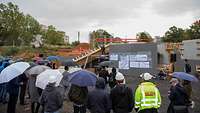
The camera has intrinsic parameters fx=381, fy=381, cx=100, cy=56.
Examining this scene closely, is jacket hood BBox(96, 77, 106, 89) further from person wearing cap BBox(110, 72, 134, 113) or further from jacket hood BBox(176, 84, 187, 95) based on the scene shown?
jacket hood BBox(176, 84, 187, 95)

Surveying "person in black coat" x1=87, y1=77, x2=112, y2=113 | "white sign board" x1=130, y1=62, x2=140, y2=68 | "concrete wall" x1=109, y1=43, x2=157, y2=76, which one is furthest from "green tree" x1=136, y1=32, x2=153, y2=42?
"person in black coat" x1=87, y1=77, x2=112, y2=113

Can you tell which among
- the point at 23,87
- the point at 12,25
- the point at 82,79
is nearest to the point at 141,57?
the point at 23,87

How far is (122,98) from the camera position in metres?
8.41

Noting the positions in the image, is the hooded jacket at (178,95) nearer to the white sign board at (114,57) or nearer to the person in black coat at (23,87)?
the person in black coat at (23,87)

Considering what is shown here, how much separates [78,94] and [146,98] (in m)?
2.33

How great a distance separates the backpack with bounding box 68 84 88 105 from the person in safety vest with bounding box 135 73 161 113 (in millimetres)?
2076

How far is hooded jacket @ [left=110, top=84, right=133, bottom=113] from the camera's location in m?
8.40

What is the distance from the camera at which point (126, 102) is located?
332 inches

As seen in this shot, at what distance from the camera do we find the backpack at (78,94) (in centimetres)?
981

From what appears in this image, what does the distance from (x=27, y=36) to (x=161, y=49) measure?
141 feet

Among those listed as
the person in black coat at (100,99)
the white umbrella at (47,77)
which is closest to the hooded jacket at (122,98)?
the person in black coat at (100,99)

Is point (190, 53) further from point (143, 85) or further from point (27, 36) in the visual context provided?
point (27, 36)

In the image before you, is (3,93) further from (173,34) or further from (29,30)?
(173,34)

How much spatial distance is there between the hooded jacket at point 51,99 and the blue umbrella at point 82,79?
2.71 ft
